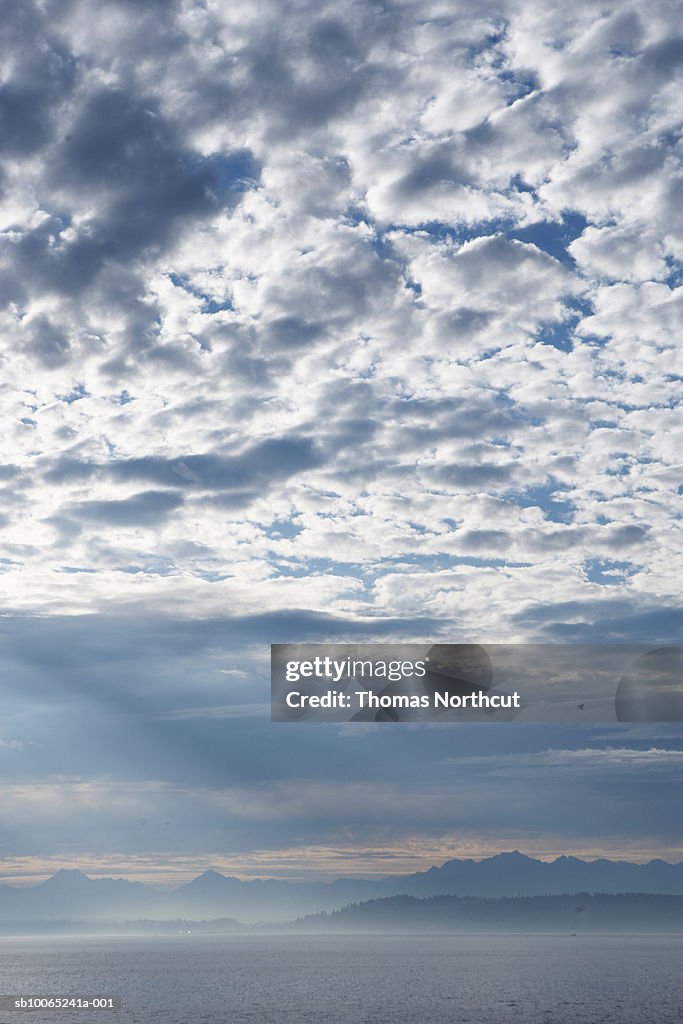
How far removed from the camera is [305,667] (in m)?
71.8

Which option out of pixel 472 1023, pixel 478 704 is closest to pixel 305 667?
pixel 478 704

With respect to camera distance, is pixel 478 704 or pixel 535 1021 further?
pixel 535 1021

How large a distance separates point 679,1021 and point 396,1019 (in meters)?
57.4

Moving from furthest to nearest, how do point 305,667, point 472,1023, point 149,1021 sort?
point 149,1021 → point 472,1023 → point 305,667

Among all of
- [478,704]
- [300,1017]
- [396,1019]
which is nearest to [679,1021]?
[396,1019]

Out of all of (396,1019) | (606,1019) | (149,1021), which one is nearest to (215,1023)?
(149,1021)

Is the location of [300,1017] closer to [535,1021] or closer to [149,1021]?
[149,1021]

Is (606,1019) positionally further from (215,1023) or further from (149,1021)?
(149,1021)

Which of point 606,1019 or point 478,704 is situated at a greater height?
point 478,704

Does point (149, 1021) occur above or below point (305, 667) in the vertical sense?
below

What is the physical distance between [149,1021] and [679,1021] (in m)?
109

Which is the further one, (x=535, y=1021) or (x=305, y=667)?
(x=535, y=1021)

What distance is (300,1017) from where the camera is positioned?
198m

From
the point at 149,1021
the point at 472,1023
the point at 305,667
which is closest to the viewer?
the point at 305,667
